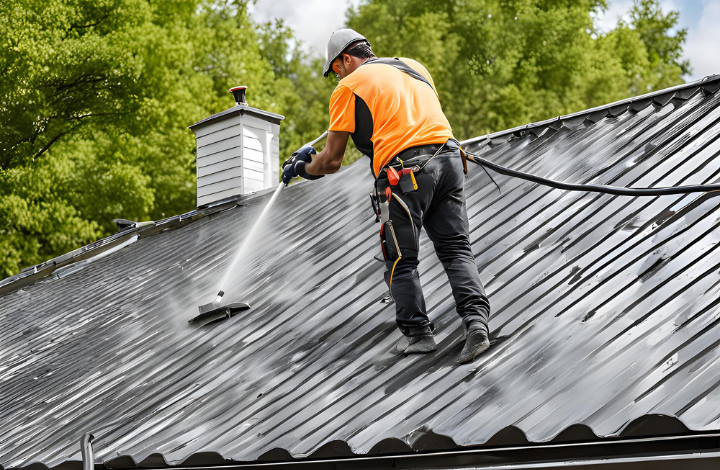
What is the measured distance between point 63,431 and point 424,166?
3.25 metres

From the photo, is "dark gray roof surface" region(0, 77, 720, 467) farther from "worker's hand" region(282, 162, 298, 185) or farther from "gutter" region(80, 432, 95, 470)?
"worker's hand" region(282, 162, 298, 185)

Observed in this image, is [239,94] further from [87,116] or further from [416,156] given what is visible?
[87,116]

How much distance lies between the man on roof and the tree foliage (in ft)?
53.7

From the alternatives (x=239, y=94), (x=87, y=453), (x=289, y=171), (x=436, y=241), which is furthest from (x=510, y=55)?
(x=87, y=453)

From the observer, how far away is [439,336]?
472cm

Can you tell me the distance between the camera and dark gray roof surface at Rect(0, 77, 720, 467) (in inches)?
142

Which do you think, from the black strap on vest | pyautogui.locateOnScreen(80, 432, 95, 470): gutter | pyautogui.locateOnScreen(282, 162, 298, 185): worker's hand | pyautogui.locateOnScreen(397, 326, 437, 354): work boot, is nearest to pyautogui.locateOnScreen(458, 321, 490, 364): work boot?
pyautogui.locateOnScreen(397, 326, 437, 354): work boot

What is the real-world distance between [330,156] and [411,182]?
784mm

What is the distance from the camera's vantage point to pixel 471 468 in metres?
3.40

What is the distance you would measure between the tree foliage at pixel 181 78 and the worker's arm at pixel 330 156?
1600 centimetres

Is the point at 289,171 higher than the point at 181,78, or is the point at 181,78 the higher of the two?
the point at 181,78

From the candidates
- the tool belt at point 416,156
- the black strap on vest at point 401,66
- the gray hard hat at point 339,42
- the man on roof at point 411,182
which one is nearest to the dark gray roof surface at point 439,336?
the man on roof at point 411,182

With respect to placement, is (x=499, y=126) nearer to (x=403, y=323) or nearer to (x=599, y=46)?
(x=599, y=46)

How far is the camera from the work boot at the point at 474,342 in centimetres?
423
